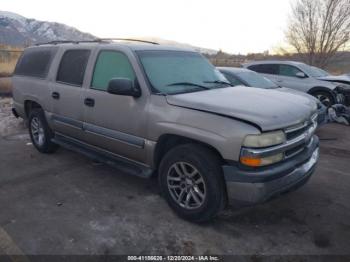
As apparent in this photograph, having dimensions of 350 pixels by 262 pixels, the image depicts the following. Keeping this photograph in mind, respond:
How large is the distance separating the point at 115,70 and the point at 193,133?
150 centimetres

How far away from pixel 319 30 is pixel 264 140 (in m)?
18.8

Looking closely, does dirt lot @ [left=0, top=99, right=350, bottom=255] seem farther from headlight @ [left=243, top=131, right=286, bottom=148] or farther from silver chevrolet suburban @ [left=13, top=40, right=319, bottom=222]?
headlight @ [left=243, top=131, right=286, bottom=148]

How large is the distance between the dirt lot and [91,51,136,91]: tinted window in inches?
55.2

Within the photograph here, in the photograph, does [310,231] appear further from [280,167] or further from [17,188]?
[17,188]

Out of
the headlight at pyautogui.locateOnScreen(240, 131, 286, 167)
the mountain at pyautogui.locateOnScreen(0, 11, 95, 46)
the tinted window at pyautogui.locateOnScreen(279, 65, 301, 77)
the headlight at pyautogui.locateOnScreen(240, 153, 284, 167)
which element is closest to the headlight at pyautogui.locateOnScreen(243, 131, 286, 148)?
the headlight at pyautogui.locateOnScreen(240, 131, 286, 167)

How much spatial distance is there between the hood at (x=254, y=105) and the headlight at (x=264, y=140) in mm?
64

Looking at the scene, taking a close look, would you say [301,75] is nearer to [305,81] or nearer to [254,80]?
[305,81]

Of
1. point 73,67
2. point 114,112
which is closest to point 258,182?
point 114,112

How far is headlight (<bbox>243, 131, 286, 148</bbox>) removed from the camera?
2.95 metres

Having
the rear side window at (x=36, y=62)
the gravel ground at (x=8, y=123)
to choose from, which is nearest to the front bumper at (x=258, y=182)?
the rear side window at (x=36, y=62)

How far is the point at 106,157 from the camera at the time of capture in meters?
A: 4.39

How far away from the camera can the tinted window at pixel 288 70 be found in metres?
10.5

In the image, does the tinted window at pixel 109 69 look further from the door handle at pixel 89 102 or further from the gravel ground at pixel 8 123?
the gravel ground at pixel 8 123

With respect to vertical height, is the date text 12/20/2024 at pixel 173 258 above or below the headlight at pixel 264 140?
below
